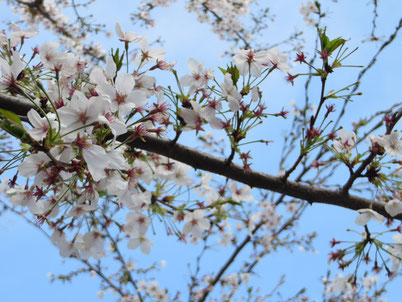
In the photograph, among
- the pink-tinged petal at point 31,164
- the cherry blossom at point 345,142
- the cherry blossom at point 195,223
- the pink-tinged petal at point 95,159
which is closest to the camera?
the pink-tinged petal at point 95,159

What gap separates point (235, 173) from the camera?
1.54 meters

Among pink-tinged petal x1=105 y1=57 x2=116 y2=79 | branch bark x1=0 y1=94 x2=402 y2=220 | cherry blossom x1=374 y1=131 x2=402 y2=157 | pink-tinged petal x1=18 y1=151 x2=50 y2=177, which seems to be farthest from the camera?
cherry blossom x1=374 y1=131 x2=402 y2=157

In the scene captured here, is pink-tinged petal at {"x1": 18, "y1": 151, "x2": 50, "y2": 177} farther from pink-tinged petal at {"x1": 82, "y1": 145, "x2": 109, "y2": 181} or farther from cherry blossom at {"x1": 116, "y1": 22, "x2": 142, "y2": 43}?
cherry blossom at {"x1": 116, "y1": 22, "x2": 142, "y2": 43}

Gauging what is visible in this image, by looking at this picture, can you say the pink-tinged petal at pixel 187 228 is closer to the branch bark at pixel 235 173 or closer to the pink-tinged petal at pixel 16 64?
the branch bark at pixel 235 173

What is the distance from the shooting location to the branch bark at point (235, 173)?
1348 mm

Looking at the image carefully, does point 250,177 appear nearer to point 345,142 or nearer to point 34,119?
point 345,142

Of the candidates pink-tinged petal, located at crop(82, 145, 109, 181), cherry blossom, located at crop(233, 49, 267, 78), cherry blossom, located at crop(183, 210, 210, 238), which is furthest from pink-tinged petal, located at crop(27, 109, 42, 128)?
cherry blossom, located at crop(183, 210, 210, 238)

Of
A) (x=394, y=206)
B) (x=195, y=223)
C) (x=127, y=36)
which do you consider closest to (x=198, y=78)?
(x=127, y=36)

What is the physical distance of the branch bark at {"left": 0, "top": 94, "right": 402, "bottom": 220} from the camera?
1.35 metres

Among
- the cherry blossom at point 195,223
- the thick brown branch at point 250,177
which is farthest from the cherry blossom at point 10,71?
the cherry blossom at point 195,223

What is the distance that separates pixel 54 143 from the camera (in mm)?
897

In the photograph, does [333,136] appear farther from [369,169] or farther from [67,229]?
[67,229]

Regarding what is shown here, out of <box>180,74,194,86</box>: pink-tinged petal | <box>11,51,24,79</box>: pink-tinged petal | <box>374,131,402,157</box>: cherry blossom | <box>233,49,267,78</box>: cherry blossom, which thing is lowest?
<box>11,51,24,79</box>: pink-tinged petal

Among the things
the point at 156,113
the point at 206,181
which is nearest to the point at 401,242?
the point at 206,181
